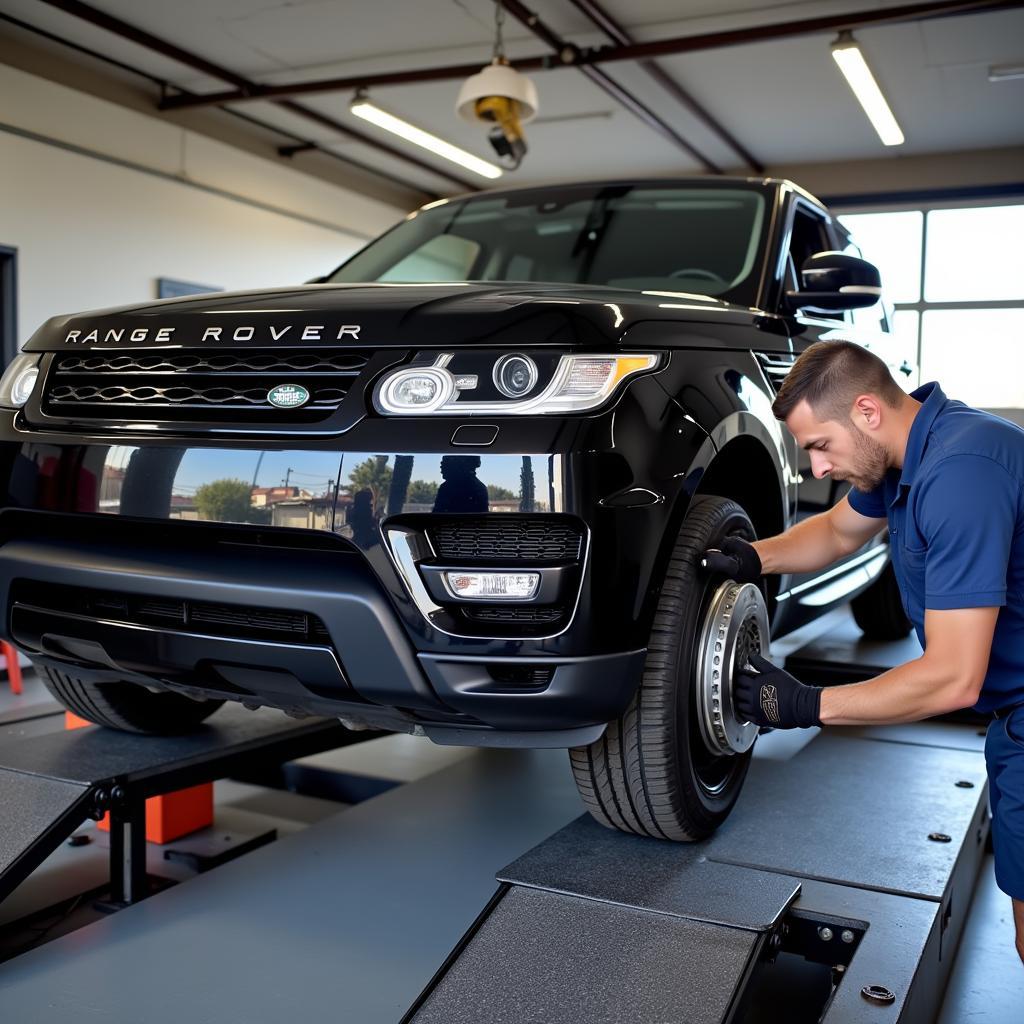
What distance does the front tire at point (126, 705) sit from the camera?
2756 millimetres

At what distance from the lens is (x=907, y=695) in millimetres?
1783

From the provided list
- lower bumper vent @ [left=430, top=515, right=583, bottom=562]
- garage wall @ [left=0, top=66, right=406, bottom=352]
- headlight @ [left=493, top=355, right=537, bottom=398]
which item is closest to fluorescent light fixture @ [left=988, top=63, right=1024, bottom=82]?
garage wall @ [left=0, top=66, right=406, bottom=352]

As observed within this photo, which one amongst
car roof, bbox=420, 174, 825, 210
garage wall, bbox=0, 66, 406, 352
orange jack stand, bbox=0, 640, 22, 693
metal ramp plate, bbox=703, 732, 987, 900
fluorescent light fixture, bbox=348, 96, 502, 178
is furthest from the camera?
fluorescent light fixture, bbox=348, 96, 502, 178

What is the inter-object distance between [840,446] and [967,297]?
37.3 ft

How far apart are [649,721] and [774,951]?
45 centimetres

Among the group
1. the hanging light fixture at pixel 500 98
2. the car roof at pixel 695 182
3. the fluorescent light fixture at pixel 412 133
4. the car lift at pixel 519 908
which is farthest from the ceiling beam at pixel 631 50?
the car lift at pixel 519 908

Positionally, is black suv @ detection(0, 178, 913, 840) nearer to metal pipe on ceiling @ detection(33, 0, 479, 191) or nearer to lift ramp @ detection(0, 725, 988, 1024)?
lift ramp @ detection(0, 725, 988, 1024)

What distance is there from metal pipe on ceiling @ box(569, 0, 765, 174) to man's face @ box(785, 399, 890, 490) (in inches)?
277

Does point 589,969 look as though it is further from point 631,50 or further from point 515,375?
point 631,50

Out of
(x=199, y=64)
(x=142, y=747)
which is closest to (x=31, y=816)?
(x=142, y=747)

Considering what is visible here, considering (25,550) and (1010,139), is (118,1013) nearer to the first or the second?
(25,550)

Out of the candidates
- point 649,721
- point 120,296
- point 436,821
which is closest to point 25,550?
point 649,721

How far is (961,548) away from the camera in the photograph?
1.74m

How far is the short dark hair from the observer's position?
1.94 meters
